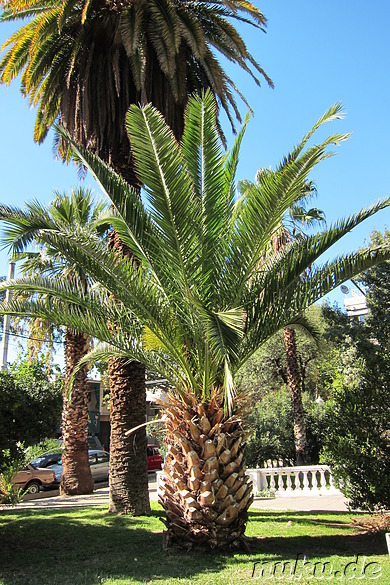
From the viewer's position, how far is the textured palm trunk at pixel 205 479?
22.0 feet

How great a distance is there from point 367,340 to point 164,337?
5475 mm

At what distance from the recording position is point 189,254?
661 centimetres

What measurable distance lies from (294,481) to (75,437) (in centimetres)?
718

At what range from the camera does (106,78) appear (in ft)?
36.9

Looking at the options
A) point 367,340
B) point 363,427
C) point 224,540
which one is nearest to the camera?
point 224,540

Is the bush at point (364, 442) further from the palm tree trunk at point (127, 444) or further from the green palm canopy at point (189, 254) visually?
the palm tree trunk at point (127, 444)

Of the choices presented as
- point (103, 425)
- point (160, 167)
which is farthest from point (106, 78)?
point (103, 425)

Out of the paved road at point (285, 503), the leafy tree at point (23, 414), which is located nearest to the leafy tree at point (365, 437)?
the paved road at point (285, 503)

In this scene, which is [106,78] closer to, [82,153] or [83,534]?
[82,153]

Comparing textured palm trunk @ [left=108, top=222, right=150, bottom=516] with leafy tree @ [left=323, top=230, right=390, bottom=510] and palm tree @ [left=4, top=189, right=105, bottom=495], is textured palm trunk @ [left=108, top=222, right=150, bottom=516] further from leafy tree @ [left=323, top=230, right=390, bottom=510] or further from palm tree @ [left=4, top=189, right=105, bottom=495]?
palm tree @ [left=4, top=189, right=105, bottom=495]

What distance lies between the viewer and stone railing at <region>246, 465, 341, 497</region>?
1478 cm

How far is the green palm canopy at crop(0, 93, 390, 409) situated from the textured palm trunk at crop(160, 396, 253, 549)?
1.48 feet

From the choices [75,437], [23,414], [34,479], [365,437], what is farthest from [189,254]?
[34,479]
